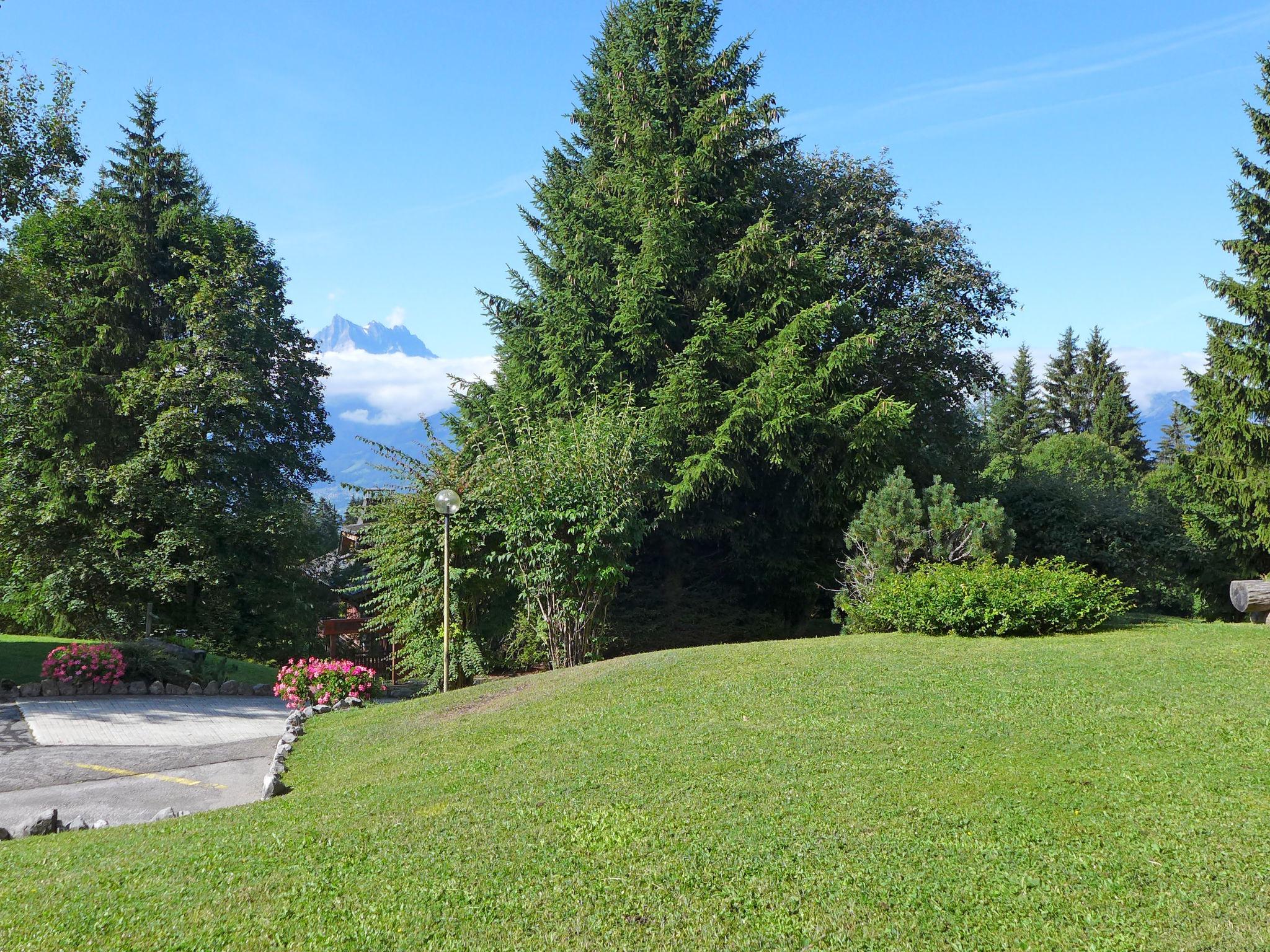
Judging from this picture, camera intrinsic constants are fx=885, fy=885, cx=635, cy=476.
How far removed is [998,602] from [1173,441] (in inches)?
2140

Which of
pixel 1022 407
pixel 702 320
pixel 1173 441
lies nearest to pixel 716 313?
pixel 702 320

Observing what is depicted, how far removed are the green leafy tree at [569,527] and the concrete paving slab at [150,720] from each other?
160 inches

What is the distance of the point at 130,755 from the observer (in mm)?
9750

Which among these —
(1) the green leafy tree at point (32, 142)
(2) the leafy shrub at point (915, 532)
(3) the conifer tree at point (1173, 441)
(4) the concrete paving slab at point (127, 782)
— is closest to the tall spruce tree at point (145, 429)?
(1) the green leafy tree at point (32, 142)

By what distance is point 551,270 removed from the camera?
20.8 meters

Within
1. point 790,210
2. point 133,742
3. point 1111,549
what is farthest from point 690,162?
point 133,742

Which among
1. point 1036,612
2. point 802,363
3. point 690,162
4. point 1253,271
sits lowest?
point 1036,612

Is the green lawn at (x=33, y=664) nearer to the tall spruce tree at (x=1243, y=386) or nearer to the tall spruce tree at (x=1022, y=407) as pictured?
the tall spruce tree at (x=1243, y=386)

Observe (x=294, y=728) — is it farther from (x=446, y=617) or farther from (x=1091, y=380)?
(x=1091, y=380)

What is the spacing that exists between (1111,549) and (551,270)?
14.6 meters

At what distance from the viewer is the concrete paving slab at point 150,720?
10.6 m

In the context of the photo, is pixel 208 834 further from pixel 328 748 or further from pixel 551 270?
pixel 551 270

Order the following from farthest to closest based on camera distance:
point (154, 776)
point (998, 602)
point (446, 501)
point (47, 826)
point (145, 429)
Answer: point (145, 429) < point (446, 501) < point (998, 602) < point (154, 776) < point (47, 826)

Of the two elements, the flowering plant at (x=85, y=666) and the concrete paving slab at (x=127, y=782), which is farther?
the flowering plant at (x=85, y=666)
